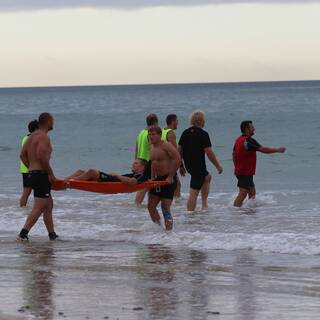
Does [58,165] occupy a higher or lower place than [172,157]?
lower

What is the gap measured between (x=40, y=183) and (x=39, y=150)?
0.43 m

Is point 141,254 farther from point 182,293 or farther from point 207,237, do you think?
point 182,293

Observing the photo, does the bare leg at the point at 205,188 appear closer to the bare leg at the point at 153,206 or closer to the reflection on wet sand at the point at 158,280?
the bare leg at the point at 153,206

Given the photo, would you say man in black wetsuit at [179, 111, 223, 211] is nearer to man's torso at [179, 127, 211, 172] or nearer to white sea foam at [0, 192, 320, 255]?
man's torso at [179, 127, 211, 172]

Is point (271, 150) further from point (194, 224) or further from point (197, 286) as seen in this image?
point (197, 286)

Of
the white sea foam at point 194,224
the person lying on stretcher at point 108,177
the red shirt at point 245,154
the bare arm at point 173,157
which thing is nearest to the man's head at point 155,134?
the bare arm at point 173,157

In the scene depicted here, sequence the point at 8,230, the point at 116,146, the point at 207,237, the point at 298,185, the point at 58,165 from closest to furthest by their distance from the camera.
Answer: the point at 207,237, the point at 8,230, the point at 298,185, the point at 58,165, the point at 116,146

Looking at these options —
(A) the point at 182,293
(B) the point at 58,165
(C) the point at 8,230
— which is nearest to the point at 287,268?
(A) the point at 182,293

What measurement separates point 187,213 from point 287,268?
4854 mm

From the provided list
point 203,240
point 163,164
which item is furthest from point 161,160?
point 203,240

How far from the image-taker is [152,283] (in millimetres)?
8320

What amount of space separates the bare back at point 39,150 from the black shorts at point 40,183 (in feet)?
0.19

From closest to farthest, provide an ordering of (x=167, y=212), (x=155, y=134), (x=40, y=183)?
(x=40, y=183), (x=155, y=134), (x=167, y=212)

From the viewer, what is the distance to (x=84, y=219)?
45.5ft
